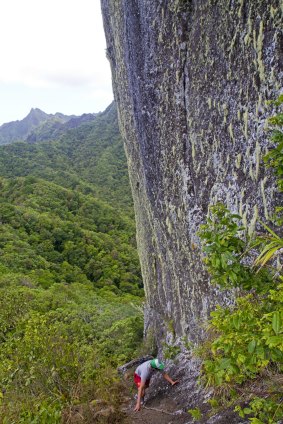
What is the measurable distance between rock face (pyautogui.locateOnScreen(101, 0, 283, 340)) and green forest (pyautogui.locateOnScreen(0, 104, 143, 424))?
2826 millimetres

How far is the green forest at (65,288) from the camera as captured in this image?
293 inches

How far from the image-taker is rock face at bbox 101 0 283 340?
16.7 ft

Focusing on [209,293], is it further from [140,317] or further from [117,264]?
[117,264]

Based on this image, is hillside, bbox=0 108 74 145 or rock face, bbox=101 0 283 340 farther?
hillside, bbox=0 108 74 145

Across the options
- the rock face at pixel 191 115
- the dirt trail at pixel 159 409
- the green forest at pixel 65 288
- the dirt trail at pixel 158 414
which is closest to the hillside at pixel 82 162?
the green forest at pixel 65 288

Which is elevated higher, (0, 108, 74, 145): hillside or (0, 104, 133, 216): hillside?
(0, 108, 74, 145): hillside

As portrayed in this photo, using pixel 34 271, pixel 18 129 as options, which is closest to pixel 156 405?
pixel 34 271

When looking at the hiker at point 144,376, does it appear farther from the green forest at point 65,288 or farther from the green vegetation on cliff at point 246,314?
the green vegetation on cliff at point 246,314

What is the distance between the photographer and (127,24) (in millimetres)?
8523

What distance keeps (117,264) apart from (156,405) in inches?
883

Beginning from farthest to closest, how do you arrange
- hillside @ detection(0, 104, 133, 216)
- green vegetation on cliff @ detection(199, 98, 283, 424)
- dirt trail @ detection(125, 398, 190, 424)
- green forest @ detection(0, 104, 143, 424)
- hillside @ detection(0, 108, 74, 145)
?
hillside @ detection(0, 108, 74, 145), hillside @ detection(0, 104, 133, 216), green forest @ detection(0, 104, 143, 424), dirt trail @ detection(125, 398, 190, 424), green vegetation on cliff @ detection(199, 98, 283, 424)

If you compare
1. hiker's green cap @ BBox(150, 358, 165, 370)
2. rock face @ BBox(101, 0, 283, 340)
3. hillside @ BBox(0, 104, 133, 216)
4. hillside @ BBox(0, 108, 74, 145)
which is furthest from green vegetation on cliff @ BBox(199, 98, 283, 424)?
hillside @ BBox(0, 108, 74, 145)

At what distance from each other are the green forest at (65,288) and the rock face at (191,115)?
9.27 feet

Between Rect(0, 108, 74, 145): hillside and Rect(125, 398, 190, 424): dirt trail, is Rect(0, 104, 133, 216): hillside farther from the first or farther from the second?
Rect(0, 108, 74, 145): hillside
